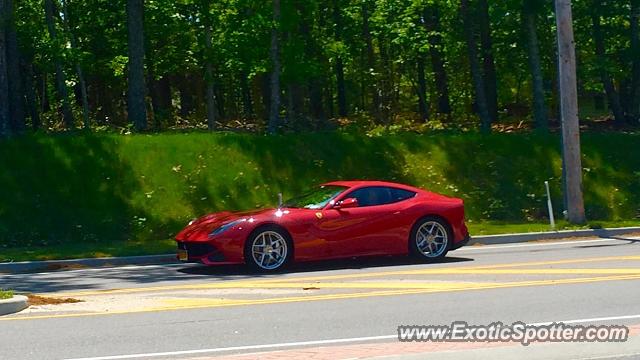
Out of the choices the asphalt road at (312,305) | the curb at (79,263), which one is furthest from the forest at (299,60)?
the asphalt road at (312,305)

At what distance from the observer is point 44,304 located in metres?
12.8

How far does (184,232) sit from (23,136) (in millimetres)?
11671

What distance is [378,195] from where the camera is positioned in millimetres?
17297

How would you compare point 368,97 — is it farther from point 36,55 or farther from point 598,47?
point 36,55

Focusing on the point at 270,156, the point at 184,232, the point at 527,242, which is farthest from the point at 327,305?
the point at 270,156

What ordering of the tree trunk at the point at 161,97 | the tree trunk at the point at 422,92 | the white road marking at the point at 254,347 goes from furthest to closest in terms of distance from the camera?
the tree trunk at the point at 422,92
the tree trunk at the point at 161,97
the white road marking at the point at 254,347

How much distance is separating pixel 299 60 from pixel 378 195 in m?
15.8

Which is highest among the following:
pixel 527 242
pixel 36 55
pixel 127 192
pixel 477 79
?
pixel 36 55

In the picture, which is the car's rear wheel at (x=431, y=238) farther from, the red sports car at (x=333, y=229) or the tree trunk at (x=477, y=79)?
the tree trunk at (x=477, y=79)

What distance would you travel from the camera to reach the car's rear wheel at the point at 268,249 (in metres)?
16.1

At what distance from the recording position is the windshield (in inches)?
667

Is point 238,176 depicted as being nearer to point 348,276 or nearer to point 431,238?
point 431,238

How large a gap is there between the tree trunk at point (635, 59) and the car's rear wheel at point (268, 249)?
23.5 metres

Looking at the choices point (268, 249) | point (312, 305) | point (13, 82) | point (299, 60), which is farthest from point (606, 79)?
point (312, 305)
